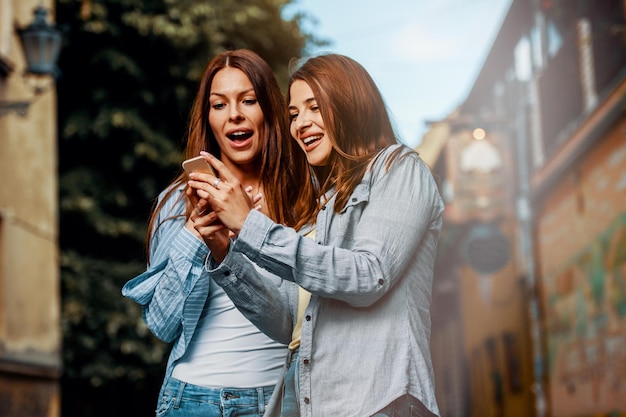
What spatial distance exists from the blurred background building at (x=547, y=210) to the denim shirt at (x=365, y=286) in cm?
783

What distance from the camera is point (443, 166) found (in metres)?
25.6

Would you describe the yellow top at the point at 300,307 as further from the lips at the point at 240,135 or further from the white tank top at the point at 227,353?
the lips at the point at 240,135

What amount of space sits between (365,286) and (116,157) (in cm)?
1220

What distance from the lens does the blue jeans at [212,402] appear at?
10.9 feet

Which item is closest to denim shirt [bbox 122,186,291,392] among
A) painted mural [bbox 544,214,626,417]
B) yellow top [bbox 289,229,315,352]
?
yellow top [bbox 289,229,315,352]

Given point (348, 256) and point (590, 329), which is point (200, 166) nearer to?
point (348, 256)

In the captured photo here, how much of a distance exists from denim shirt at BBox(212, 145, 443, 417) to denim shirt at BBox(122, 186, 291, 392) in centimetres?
46

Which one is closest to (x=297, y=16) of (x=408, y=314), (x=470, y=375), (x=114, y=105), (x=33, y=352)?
(x=114, y=105)

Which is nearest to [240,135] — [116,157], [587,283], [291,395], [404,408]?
[291,395]

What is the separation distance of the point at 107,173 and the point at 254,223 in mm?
12117

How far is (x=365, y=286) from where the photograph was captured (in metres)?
2.65

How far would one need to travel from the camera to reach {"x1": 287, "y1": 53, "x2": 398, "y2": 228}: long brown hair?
115 inches

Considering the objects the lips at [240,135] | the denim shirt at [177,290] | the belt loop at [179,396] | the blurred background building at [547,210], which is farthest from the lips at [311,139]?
the blurred background building at [547,210]

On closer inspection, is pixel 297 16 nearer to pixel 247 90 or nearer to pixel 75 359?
pixel 75 359
